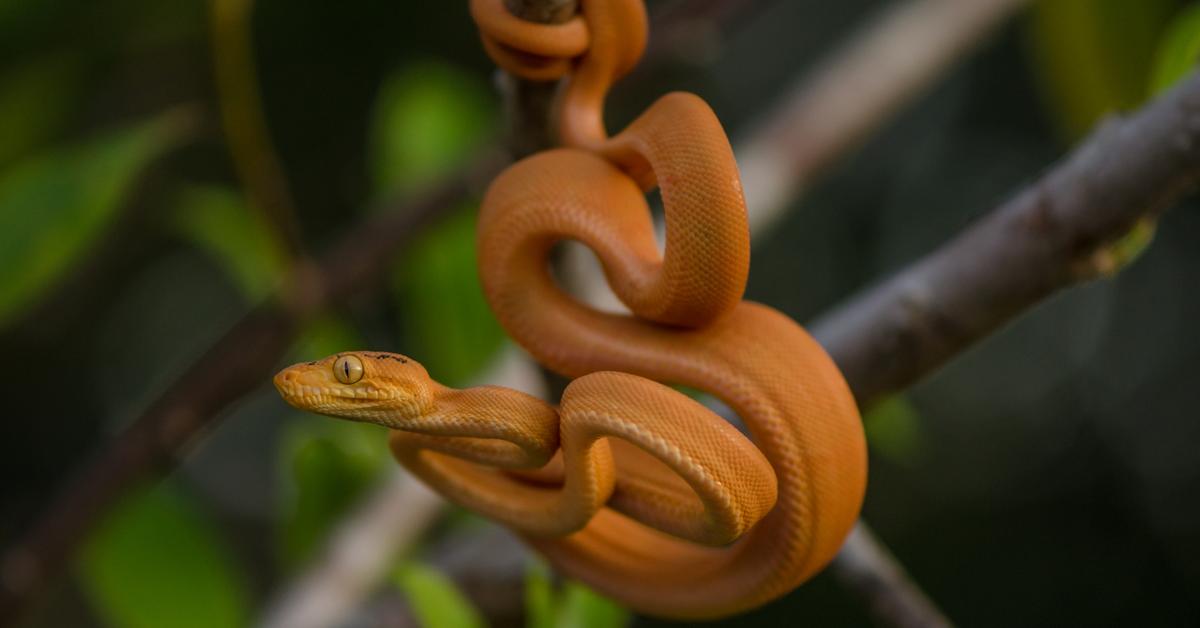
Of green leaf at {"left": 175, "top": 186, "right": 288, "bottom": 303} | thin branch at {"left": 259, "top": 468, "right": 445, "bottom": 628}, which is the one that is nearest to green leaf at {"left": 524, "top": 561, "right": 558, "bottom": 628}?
thin branch at {"left": 259, "top": 468, "right": 445, "bottom": 628}

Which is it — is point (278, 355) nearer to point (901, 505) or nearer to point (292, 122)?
point (292, 122)

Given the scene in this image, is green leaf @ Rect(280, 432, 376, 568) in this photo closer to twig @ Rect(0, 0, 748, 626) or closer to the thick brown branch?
twig @ Rect(0, 0, 748, 626)

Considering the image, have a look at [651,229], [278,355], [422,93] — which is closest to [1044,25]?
[422,93]

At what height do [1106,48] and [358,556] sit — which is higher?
[1106,48]

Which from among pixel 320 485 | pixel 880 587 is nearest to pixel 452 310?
pixel 320 485

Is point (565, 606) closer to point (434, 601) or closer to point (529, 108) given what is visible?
point (434, 601)

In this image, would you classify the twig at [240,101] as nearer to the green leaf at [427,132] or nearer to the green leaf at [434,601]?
the green leaf at [427,132]

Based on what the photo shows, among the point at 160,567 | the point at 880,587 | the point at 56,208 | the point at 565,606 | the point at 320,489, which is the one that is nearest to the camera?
the point at 880,587
